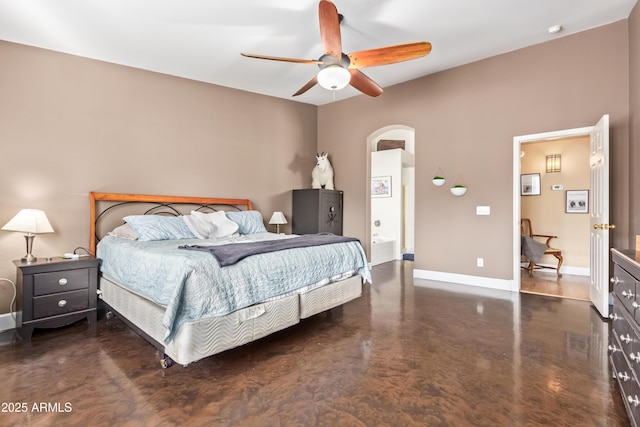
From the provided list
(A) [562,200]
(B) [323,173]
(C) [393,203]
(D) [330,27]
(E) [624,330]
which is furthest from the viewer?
(C) [393,203]

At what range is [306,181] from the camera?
6.05 m

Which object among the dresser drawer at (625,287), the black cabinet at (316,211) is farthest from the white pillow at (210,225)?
the dresser drawer at (625,287)

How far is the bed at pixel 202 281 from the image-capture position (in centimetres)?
205

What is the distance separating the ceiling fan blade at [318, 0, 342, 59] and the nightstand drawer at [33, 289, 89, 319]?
10.8 feet

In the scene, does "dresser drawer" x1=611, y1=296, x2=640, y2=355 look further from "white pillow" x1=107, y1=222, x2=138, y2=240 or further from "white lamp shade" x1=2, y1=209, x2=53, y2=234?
"white lamp shade" x1=2, y1=209, x2=53, y2=234

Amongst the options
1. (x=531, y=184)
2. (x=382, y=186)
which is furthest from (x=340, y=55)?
(x=382, y=186)

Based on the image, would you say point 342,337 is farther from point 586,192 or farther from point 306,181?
point 586,192

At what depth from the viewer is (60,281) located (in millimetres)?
2936

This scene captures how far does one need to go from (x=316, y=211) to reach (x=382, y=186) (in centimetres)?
283

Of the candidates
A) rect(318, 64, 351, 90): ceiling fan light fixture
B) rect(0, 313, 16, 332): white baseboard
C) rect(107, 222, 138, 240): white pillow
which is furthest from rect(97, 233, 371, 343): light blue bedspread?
rect(318, 64, 351, 90): ceiling fan light fixture

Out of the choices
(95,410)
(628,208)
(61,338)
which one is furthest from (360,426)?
(628,208)

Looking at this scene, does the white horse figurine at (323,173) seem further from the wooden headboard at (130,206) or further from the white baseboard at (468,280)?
the white baseboard at (468,280)

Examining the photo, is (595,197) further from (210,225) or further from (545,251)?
(210,225)

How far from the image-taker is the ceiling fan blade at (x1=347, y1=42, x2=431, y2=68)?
108 inches
